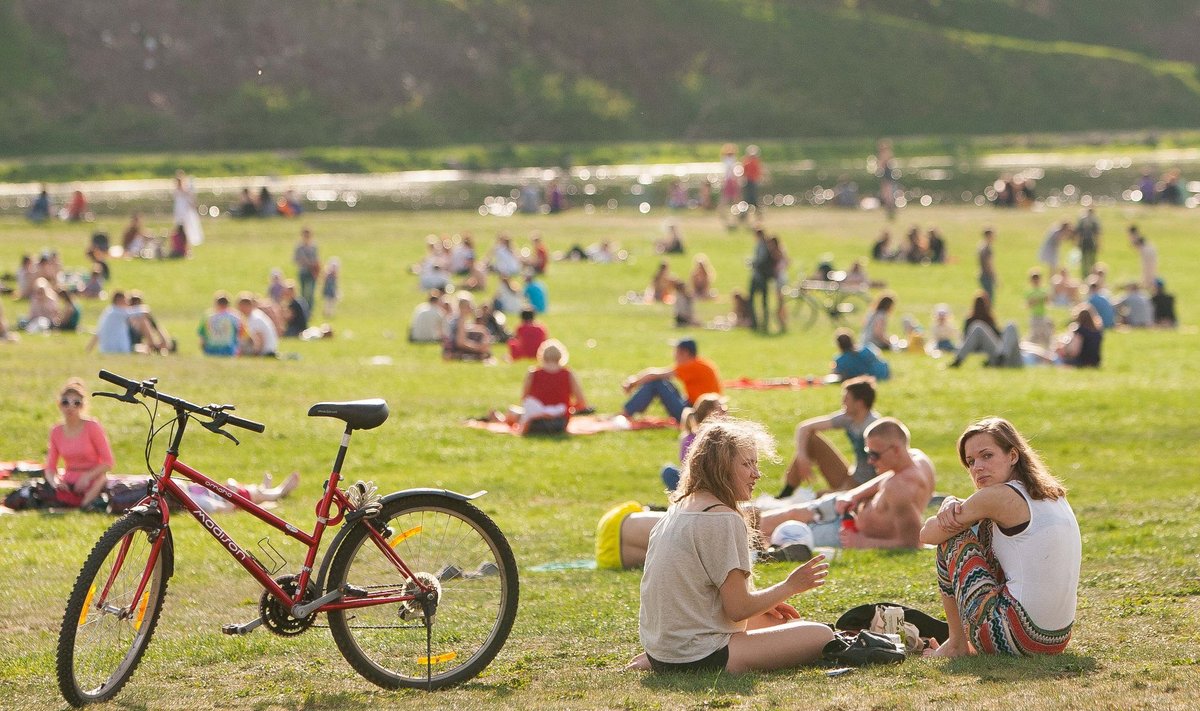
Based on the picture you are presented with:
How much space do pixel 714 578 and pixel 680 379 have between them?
11477 millimetres

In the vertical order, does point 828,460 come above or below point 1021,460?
below

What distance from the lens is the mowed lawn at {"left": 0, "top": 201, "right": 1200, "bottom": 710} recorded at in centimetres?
716

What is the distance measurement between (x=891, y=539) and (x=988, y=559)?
398cm

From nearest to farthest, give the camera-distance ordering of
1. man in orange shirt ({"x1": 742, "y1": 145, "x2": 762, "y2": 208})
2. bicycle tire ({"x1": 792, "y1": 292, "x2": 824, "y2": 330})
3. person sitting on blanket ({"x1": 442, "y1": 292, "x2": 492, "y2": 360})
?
person sitting on blanket ({"x1": 442, "y1": 292, "x2": 492, "y2": 360}) < bicycle tire ({"x1": 792, "y1": 292, "x2": 824, "y2": 330}) < man in orange shirt ({"x1": 742, "y1": 145, "x2": 762, "y2": 208})

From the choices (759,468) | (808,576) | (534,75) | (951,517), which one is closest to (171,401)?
(808,576)

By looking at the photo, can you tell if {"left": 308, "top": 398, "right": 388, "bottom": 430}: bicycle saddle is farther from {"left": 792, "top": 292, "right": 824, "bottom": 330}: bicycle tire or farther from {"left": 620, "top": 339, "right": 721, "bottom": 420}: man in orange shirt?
{"left": 792, "top": 292, "right": 824, "bottom": 330}: bicycle tire

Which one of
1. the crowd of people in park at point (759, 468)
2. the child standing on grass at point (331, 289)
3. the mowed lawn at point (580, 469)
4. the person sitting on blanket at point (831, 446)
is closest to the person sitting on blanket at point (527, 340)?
the crowd of people in park at point (759, 468)

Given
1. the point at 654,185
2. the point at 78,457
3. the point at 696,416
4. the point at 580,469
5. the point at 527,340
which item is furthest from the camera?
the point at 654,185

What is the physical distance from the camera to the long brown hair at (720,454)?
274 inches

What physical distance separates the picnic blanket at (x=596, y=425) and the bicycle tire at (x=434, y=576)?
412 inches

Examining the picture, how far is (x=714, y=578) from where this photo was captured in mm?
7055

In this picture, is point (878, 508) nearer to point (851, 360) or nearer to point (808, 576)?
point (808, 576)

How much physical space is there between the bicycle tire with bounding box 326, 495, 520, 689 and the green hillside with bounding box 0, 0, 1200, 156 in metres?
82.3

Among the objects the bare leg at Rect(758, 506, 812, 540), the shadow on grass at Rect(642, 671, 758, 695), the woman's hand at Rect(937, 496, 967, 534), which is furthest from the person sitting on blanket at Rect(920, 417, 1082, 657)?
the bare leg at Rect(758, 506, 812, 540)
